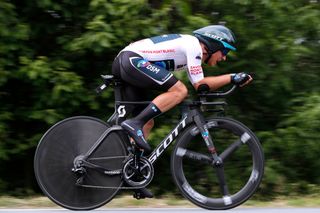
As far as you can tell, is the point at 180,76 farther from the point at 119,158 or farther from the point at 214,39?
the point at 119,158

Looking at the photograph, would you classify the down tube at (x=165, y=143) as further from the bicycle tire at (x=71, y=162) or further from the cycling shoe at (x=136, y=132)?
the bicycle tire at (x=71, y=162)

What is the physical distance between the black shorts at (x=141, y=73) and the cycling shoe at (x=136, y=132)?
1.25ft

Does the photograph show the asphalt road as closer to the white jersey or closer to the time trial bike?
the time trial bike

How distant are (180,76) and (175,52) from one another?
1592 mm

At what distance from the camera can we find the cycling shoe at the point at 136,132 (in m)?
→ 5.98

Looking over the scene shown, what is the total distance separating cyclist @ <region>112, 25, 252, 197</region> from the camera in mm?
6000

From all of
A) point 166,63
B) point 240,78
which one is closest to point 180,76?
point 166,63

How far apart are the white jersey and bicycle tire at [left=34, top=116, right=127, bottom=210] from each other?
0.79 metres

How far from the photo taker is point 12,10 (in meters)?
8.29

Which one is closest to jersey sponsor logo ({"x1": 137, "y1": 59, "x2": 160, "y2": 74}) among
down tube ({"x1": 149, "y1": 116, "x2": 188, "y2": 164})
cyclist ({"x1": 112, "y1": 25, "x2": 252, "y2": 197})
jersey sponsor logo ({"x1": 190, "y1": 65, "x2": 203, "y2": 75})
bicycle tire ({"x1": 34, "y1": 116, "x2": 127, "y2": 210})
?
cyclist ({"x1": 112, "y1": 25, "x2": 252, "y2": 197})

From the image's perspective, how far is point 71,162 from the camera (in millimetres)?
6082

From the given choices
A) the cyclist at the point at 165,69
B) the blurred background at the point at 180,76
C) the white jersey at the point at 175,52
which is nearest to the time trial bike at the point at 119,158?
the cyclist at the point at 165,69

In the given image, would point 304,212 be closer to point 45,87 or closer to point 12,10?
point 45,87

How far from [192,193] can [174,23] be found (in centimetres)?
305
